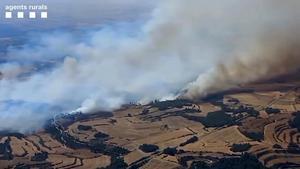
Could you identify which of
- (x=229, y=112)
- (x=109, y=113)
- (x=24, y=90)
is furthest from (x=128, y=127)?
(x=24, y=90)

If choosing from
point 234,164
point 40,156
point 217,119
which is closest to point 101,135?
point 40,156

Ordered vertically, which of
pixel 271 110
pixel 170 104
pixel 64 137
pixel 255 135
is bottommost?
pixel 64 137

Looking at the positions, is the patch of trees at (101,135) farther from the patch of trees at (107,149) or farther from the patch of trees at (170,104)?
the patch of trees at (170,104)

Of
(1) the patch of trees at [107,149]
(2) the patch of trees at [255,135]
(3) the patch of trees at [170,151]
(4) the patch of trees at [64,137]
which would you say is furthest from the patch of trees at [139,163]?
(2) the patch of trees at [255,135]

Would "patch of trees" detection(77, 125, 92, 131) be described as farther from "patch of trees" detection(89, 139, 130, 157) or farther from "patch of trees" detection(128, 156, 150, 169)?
"patch of trees" detection(128, 156, 150, 169)

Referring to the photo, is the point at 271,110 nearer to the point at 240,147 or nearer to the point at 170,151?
the point at 240,147

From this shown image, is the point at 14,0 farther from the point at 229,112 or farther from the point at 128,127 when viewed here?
the point at 229,112

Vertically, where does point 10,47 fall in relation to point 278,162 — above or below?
above
